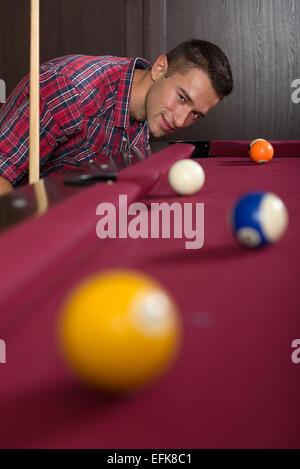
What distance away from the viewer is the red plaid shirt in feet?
7.39

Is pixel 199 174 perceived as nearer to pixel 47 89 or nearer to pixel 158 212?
pixel 158 212

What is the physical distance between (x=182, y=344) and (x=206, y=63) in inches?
90.7

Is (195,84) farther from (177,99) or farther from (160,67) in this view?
(160,67)

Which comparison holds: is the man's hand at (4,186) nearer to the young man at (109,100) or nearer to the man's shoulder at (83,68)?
the young man at (109,100)

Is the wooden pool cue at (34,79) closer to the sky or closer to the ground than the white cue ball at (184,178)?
closer to the sky

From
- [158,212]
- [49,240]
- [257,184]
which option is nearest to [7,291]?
[49,240]

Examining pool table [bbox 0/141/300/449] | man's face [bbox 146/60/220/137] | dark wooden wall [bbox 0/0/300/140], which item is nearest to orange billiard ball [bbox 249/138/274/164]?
man's face [bbox 146/60/220/137]

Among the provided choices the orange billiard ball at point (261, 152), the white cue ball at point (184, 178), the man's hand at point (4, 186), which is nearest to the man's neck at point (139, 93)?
the orange billiard ball at point (261, 152)

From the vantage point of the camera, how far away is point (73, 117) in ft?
7.97

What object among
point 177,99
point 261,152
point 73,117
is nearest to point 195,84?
point 177,99

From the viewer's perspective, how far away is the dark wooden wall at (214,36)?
4.41 metres

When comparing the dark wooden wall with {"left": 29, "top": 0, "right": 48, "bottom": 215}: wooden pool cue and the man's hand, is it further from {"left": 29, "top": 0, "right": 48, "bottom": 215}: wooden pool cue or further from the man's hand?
{"left": 29, "top": 0, "right": 48, "bottom": 215}: wooden pool cue

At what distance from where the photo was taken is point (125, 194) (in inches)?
45.3
